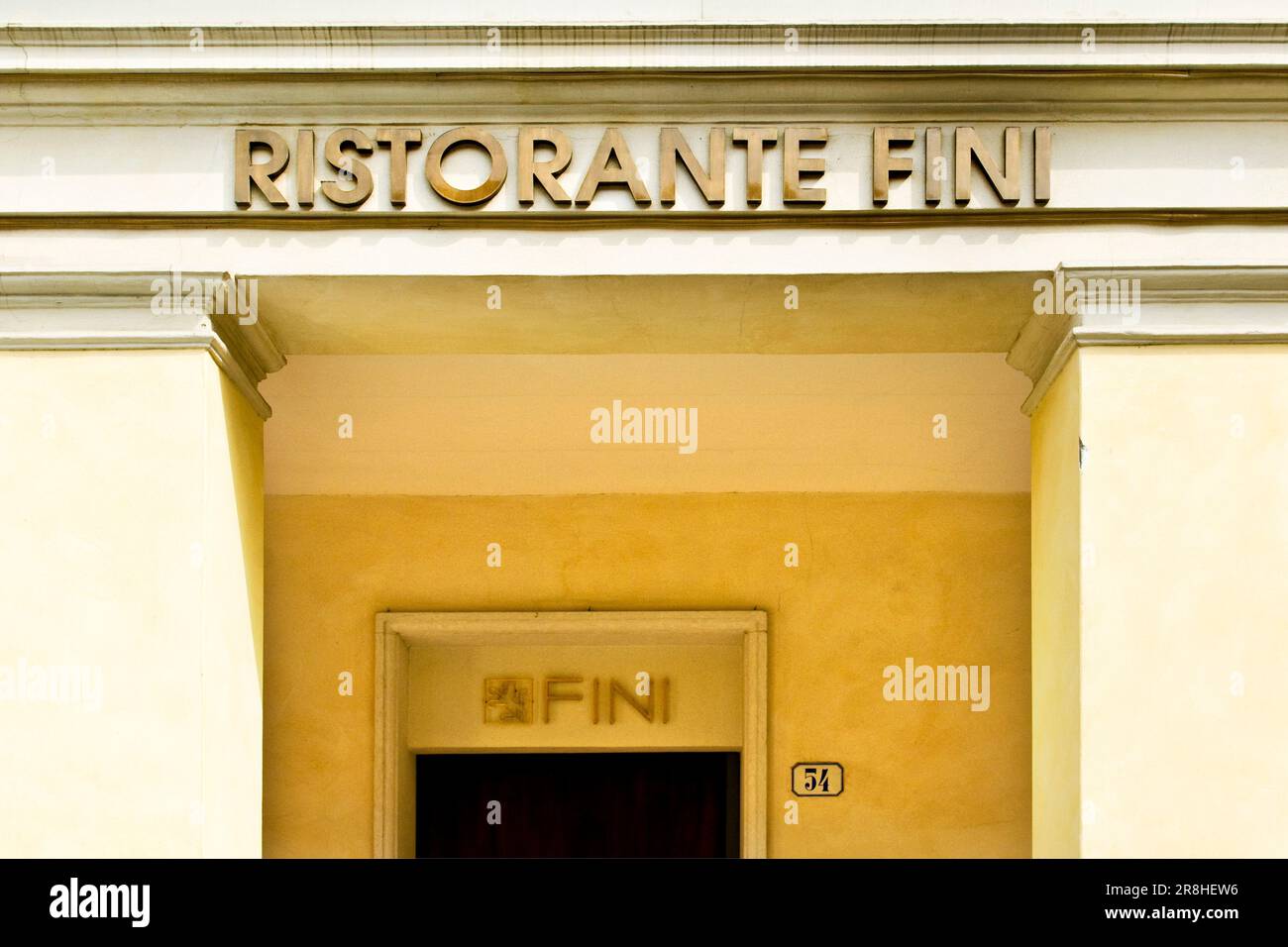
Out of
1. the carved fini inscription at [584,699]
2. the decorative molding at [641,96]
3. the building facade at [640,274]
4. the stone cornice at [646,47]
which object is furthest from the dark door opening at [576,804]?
the stone cornice at [646,47]

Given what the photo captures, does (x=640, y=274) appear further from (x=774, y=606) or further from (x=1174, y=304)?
(x=774, y=606)

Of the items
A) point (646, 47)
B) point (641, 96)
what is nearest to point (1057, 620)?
point (641, 96)

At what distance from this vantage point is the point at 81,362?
4.63m

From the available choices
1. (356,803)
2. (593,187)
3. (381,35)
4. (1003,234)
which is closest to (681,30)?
(593,187)

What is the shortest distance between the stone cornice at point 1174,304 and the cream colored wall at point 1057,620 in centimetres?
20

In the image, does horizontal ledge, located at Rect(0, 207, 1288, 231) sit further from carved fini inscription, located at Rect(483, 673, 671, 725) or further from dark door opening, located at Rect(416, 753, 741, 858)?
dark door opening, located at Rect(416, 753, 741, 858)

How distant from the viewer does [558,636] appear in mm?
6453

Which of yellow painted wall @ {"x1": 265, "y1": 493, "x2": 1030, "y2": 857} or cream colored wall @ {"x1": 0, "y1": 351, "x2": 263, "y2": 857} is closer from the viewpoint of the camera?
cream colored wall @ {"x1": 0, "y1": 351, "x2": 263, "y2": 857}

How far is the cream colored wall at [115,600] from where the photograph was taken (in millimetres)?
4492

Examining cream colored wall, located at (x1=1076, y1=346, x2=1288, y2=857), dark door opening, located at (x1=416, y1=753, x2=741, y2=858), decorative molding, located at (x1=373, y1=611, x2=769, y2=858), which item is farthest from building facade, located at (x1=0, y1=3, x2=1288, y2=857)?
dark door opening, located at (x1=416, y1=753, x2=741, y2=858)

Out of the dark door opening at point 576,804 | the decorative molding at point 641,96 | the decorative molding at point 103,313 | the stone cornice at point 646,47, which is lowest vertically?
the dark door opening at point 576,804

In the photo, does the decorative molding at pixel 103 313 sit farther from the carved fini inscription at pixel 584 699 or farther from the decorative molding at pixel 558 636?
the carved fini inscription at pixel 584 699

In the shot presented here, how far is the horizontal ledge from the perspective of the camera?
465cm

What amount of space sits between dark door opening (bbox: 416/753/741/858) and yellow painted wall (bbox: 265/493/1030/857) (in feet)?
1.99
